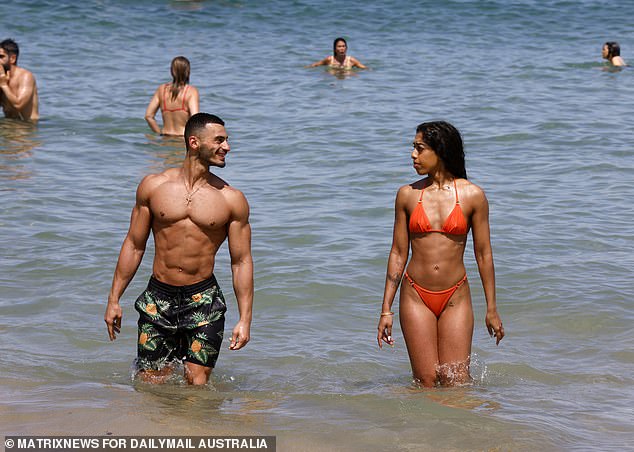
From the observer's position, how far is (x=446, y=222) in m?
5.77

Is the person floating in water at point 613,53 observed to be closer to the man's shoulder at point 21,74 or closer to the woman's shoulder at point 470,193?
the man's shoulder at point 21,74

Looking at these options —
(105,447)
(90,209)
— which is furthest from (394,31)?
(105,447)

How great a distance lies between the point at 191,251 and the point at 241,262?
0.29 meters

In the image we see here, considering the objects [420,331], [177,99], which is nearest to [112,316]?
[420,331]

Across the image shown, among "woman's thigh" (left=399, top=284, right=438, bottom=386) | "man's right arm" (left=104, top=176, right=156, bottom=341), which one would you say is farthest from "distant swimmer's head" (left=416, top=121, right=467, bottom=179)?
"man's right arm" (left=104, top=176, right=156, bottom=341)

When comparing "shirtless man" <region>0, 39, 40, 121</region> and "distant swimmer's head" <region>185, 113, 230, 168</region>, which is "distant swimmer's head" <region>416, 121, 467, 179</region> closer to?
"distant swimmer's head" <region>185, 113, 230, 168</region>

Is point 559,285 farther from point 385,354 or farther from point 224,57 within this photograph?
point 224,57

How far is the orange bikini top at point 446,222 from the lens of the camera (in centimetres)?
576

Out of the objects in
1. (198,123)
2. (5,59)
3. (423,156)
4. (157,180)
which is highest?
(198,123)

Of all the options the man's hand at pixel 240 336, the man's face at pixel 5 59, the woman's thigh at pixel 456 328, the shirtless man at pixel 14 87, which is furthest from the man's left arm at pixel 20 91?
the woman's thigh at pixel 456 328

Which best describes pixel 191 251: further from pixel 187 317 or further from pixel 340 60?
pixel 340 60

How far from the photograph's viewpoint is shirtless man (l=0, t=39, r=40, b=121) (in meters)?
13.6

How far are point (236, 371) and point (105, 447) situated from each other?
1867 millimetres

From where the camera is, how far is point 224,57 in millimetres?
21109
